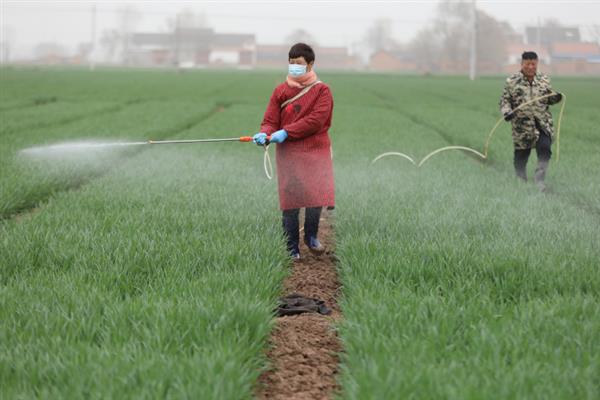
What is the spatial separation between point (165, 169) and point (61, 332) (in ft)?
21.5

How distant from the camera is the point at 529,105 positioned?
29.2 ft

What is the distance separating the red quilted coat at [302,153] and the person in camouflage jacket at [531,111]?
4.10 metres

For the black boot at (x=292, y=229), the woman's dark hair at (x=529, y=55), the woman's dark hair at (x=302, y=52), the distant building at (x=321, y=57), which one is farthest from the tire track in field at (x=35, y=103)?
the distant building at (x=321, y=57)

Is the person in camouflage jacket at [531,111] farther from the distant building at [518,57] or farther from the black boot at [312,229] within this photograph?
the distant building at [518,57]

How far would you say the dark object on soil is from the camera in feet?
14.1

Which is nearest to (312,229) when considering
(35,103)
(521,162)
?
(521,162)

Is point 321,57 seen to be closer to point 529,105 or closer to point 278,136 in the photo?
point 529,105

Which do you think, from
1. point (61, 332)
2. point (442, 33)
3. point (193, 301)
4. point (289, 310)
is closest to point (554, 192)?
point (289, 310)

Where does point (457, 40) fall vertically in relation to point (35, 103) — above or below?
above

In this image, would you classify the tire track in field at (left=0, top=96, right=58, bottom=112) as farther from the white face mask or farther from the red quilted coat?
the white face mask

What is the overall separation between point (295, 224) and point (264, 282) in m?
1.53

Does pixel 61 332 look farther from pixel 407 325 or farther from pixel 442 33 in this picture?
pixel 442 33

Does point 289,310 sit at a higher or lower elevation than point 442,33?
lower

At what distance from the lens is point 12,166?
913 centimetres
